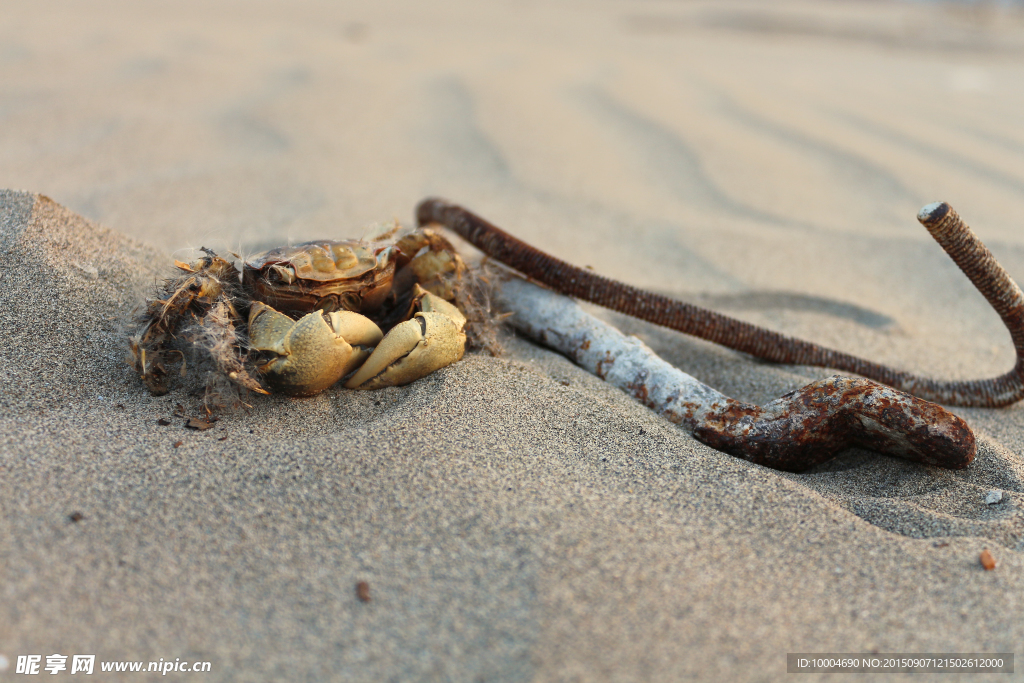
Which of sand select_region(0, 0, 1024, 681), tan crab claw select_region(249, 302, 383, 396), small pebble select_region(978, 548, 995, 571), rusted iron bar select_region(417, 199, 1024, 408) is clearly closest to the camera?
sand select_region(0, 0, 1024, 681)

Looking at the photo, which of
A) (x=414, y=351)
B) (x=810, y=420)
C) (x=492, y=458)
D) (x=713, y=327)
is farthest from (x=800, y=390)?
(x=414, y=351)

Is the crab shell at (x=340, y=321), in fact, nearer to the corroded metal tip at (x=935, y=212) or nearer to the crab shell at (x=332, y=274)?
the crab shell at (x=332, y=274)

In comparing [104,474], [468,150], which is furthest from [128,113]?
[104,474]

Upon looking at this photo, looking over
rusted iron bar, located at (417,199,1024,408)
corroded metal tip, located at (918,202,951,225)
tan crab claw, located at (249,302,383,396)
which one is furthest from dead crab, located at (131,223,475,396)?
corroded metal tip, located at (918,202,951,225)

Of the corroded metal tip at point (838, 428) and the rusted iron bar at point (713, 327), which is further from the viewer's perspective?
the rusted iron bar at point (713, 327)

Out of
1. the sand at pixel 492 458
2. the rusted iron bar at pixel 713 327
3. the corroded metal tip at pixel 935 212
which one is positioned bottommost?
the sand at pixel 492 458

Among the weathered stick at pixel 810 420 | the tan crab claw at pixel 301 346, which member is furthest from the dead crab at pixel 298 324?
the weathered stick at pixel 810 420

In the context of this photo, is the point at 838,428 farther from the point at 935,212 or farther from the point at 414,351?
the point at 414,351

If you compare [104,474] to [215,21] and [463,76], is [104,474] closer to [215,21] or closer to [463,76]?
[463,76]

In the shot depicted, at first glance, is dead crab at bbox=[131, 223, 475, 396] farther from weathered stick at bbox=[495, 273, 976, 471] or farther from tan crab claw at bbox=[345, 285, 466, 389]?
weathered stick at bbox=[495, 273, 976, 471]
